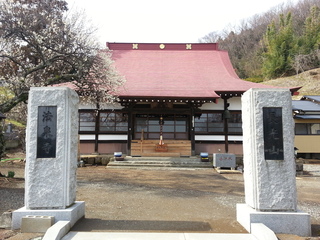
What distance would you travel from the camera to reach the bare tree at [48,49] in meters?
7.44

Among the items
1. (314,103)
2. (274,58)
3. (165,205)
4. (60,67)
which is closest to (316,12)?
(274,58)

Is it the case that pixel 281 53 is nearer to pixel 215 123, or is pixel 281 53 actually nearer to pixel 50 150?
pixel 215 123

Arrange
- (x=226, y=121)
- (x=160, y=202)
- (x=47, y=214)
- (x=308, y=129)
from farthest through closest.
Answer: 1. (x=308, y=129)
2. (x=226, y=121)
3. (x=160, y=202)
4. (x=47, y=214)

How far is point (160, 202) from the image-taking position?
5.24 m

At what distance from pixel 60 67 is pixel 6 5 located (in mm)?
3361

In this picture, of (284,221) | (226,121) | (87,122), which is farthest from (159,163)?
(284,221)

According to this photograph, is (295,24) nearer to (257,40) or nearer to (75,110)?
(257,40)

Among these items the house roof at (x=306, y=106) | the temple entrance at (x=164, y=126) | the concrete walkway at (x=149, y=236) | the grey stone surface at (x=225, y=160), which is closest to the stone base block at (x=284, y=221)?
the concrete walkway at (x=149, y=236)

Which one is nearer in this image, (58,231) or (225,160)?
(58,231)

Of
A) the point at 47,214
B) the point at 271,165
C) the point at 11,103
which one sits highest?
the point at 11,103

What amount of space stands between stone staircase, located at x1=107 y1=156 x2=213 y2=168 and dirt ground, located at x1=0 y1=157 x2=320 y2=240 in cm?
251

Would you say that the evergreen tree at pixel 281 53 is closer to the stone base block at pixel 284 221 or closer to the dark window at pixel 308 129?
the dark window at pixel 308 129

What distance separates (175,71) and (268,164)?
12398 millimetres

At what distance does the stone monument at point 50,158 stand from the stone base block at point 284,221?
2.87m
